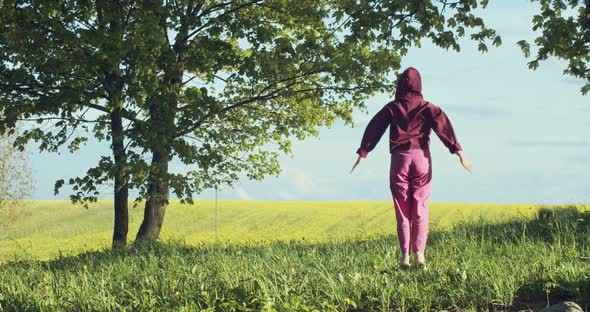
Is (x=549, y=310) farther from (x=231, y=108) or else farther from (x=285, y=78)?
(x=231, y=108)

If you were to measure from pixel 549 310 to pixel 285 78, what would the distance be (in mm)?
11909

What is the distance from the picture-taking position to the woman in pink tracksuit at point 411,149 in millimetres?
8633

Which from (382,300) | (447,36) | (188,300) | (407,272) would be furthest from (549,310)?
(447,36)

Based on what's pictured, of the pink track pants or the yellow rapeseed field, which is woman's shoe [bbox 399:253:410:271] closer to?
the pink track pants

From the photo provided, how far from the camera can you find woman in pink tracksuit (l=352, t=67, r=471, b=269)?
28.3 feet

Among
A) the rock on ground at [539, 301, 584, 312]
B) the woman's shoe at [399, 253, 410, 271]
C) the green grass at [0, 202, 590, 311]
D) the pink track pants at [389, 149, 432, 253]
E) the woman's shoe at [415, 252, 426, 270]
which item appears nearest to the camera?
the rock on ground at [539, 301, 584, 312]

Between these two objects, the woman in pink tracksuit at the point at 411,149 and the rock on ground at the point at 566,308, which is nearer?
the rock on ground at the point at 566,308

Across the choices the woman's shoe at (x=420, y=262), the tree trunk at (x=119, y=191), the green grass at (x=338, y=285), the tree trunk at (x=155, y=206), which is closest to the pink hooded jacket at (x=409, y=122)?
the woman's shoe at (x=420, y=262)

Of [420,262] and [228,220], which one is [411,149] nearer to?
[420,262]

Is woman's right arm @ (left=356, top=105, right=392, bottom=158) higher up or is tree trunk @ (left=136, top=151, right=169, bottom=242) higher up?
woman's right arm @ (left=356, top=105, right=392, bottom=158)

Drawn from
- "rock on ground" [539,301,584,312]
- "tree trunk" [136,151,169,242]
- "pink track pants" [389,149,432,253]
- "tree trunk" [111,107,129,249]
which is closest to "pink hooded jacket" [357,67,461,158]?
"pink track pants" [389,149,432,253]

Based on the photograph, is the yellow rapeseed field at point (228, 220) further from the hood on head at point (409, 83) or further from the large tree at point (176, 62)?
the hood on head at point (409, 83)

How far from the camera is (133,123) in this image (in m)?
15.1

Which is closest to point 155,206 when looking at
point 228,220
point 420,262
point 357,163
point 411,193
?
point 357,163
